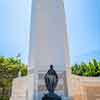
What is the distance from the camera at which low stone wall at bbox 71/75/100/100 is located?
24.9 feet

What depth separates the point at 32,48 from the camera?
22.9 ft

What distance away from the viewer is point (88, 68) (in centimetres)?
1277

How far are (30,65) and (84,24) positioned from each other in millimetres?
3814

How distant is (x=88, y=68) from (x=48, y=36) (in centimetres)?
646

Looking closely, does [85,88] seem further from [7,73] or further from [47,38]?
[7,73]

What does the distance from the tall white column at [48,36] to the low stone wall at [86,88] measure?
1272 millimetres

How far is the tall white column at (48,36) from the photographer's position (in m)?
6.82

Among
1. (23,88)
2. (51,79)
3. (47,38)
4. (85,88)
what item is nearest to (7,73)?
(23,88)

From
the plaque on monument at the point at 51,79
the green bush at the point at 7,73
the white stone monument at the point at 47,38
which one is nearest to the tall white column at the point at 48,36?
the white stone monument at the point at 47,38

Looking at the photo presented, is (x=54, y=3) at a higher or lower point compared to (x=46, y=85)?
higher

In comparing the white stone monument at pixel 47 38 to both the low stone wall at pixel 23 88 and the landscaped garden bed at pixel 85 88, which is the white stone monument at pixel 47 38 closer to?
the low stone wall at pixel 23 88

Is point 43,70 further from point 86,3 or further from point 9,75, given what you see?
point 9,75

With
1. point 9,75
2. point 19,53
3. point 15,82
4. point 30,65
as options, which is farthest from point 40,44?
point 19,53

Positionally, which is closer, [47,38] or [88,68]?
[47,38]
